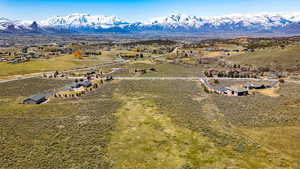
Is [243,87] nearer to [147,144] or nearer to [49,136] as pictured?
[147,144]

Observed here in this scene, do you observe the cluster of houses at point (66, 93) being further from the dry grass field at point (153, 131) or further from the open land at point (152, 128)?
the dry grass field at point (153, 131)

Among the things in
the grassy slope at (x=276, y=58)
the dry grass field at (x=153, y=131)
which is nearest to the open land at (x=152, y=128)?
the dry grass field at (x=153, y=131)

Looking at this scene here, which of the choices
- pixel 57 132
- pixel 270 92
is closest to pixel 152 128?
pixel 57 132

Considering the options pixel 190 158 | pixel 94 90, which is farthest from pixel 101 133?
pixel 94 90

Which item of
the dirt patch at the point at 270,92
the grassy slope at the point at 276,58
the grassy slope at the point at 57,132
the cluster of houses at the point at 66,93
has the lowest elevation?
the grassy slope at the point at 57,132

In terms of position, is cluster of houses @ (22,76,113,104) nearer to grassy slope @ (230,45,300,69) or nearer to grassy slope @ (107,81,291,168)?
grassy slope @ (107,81,291,168)

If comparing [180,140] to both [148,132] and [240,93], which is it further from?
[240,93]

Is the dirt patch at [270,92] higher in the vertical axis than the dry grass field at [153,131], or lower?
higher

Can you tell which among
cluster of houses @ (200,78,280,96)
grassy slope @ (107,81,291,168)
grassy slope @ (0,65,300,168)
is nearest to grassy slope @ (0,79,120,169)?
grassy slope @ (0,65,300,168)

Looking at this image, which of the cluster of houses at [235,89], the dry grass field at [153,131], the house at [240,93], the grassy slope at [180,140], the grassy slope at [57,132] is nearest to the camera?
the grassy slope at [180,140]
